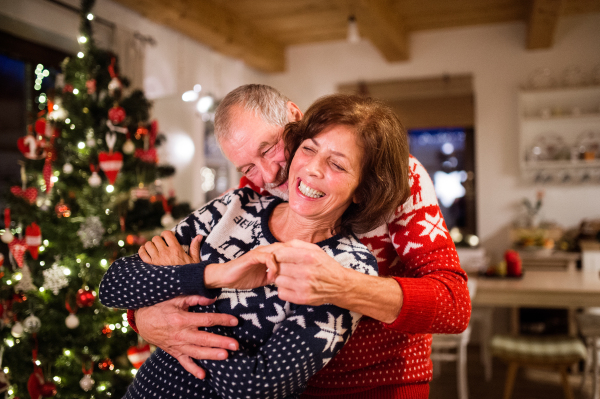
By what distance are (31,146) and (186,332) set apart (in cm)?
168

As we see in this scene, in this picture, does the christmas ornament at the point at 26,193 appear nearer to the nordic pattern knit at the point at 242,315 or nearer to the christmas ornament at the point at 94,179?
the christmas ornament at the point at 94,179

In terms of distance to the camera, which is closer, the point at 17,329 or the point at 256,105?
the point at 256,105

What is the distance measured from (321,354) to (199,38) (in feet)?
13.0

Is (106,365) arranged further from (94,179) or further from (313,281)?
(313,281)

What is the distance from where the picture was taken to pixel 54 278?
86.5 inches

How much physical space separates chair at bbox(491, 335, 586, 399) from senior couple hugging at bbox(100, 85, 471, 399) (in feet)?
6.26

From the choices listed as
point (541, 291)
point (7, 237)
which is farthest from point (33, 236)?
point (541, 291)

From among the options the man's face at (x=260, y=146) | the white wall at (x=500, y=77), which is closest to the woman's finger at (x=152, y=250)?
the man's face at (x=260, y=146)

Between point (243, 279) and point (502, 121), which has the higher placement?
point (502, 121)

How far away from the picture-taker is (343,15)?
4.51 metres

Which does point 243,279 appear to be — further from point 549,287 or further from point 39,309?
point 549,287

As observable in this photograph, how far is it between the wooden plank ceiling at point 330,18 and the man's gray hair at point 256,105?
234cm

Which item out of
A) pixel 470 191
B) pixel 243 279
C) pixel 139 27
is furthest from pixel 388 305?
pixel 470 191

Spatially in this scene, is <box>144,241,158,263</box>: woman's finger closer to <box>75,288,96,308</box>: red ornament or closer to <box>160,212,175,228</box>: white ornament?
<box>75,288,96,308</box>: red ornament
